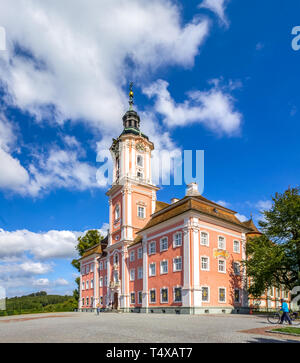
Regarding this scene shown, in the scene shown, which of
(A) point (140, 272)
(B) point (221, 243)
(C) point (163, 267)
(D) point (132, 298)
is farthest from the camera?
(D) point (132, 298)

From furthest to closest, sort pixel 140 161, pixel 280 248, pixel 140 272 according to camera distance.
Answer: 1. pixel 140 161
2. pixel 140 272
3. pixel 280 248

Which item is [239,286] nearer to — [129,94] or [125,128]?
[125,128]

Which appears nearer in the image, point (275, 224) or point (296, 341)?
point (296, 341)

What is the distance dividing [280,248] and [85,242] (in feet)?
→ 138

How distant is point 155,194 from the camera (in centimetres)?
4656

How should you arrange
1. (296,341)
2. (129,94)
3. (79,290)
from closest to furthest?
(296,341)
(129,94)
(79,290)

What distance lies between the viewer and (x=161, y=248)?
116ft

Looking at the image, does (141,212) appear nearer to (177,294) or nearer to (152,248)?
(152,248)

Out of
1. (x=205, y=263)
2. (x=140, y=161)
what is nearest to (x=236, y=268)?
(x=205, y=263)

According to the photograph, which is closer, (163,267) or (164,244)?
(163,267)

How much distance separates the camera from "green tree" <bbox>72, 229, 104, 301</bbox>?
206 ft
